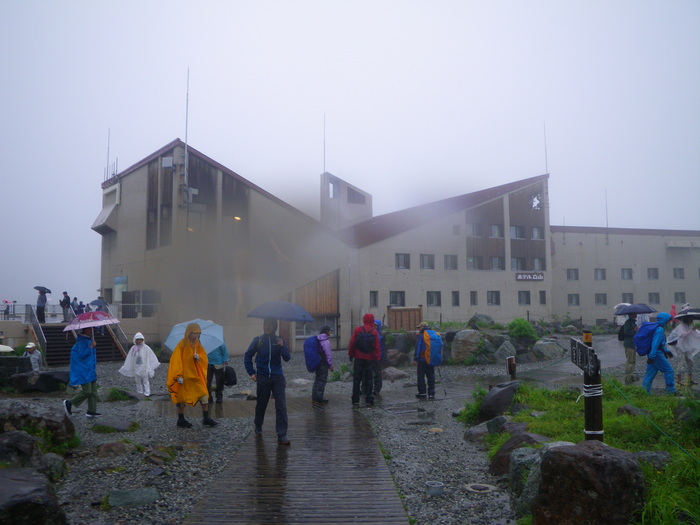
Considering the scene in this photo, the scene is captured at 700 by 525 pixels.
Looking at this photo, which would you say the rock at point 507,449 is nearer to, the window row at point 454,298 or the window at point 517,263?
the window row at point 454,298

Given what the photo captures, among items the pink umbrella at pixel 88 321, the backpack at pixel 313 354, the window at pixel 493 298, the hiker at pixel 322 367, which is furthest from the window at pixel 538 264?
the pink umbrella at pixel 88 321

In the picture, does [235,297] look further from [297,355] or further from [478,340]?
[478,340]

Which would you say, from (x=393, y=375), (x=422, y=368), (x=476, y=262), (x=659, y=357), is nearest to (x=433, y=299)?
(x=476, y=262)

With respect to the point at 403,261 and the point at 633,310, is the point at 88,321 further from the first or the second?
the point at 403,261

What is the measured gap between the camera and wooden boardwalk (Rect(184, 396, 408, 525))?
15.8 feet

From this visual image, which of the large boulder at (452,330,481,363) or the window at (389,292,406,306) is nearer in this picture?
the large boulder at (452,330,481,363)

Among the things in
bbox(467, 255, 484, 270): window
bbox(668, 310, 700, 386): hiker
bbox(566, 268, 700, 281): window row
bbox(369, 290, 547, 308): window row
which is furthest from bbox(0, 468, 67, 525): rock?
bbox(566, 268, 700, 281): window row

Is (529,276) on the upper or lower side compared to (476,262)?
lower

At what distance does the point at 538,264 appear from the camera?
39812mm

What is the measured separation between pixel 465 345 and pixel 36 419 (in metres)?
16.4

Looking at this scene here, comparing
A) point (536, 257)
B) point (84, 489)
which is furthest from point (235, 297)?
point (536, 257)

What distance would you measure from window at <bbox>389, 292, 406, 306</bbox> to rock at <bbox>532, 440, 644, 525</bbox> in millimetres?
28424

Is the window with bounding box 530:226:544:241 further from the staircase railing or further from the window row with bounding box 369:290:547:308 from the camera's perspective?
the staircase railing

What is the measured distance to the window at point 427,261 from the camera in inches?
1359
